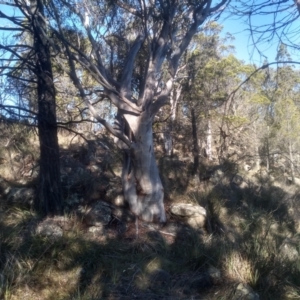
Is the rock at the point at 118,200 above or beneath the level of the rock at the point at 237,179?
beneath

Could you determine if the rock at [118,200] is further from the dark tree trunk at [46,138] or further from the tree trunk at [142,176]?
the dark tree trunk at [46,138]

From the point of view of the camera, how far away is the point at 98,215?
975 cm

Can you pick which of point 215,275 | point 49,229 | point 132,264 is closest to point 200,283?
point 215,275

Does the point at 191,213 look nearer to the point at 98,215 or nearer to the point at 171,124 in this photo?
Answer: the point at 98,215

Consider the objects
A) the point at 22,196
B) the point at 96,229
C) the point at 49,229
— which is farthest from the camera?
the point at 22,196

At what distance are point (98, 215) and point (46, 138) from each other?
6.61 feet

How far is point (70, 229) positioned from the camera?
8.58 metres

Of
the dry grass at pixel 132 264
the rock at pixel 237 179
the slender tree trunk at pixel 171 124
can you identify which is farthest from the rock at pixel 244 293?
the slender tree trunk at pixel 171 124

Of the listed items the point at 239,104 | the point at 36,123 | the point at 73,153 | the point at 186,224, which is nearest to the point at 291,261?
the point at 186,224

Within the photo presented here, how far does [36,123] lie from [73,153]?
4333mm

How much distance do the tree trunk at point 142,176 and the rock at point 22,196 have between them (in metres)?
2.15

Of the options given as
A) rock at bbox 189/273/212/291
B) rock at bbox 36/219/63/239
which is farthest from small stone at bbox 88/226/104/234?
rock at bbox 189/273/212/291

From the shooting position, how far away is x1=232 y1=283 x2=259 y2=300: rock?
20.2ft

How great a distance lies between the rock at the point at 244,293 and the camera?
615cm
